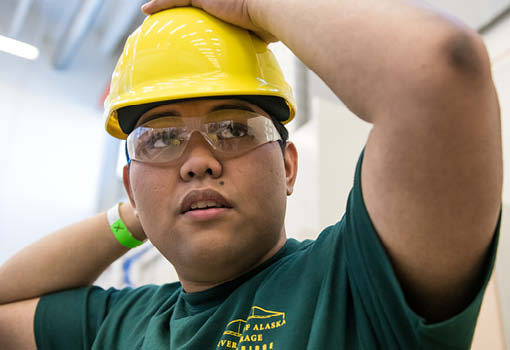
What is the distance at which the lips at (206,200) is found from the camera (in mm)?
884

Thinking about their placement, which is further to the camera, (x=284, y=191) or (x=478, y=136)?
(x=284, y=191)

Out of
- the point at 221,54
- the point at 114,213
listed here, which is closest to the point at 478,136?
the point at 221,54

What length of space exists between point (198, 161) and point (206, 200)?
85 millimetres

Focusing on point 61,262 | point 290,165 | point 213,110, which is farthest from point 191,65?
point 61,262

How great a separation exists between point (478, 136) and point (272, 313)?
48 centimetres

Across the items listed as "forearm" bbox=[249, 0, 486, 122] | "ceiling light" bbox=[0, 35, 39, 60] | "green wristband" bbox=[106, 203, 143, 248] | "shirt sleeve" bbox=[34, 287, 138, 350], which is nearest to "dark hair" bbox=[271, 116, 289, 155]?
"forearm" bbox=[249, 0, 486, 122]

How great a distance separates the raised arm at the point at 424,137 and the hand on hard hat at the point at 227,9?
0.31 m

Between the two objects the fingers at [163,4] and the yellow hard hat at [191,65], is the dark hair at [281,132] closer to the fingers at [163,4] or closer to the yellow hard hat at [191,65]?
the yellow hard hat at [191,65]

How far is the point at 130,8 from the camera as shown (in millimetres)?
3750

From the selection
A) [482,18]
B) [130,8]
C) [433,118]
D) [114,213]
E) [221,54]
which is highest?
[130,8]

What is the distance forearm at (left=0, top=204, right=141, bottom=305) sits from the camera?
Result: 1.35m

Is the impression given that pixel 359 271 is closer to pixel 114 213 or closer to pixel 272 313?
pixel 272 313

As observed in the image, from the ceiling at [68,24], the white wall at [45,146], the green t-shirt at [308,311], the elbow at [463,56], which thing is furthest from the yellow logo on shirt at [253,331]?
the white wall at [45,146]

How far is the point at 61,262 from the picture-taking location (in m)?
1.37
